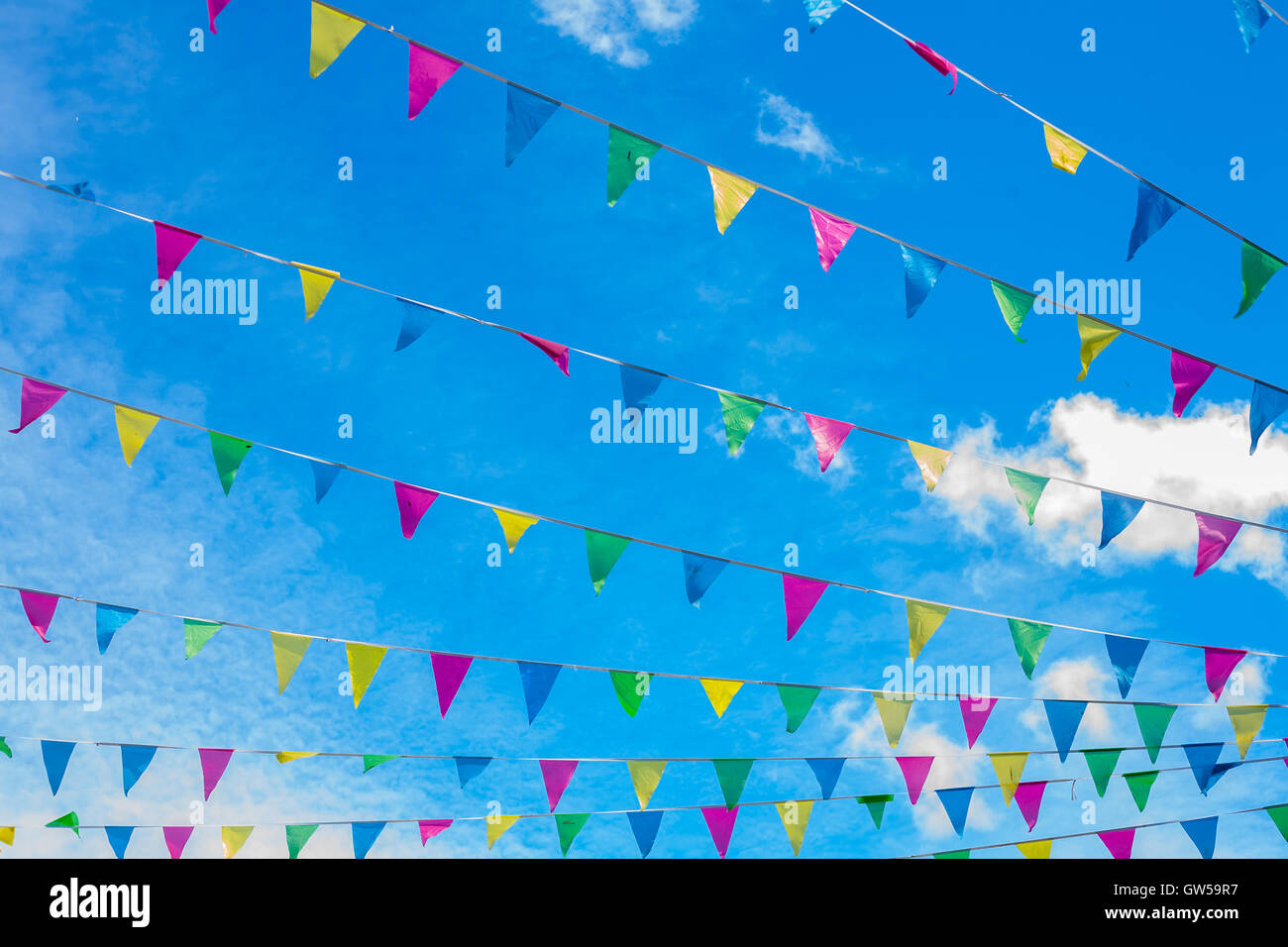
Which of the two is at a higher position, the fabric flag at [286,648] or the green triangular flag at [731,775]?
the fabric flag at [286,648]

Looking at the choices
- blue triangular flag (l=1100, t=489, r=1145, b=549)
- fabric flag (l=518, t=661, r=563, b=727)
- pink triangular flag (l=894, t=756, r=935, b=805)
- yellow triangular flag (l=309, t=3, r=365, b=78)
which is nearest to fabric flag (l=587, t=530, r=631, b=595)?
fabric flag (l=518, t=661, r=563, b=727)

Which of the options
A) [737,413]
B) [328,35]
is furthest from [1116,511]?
[328,35]

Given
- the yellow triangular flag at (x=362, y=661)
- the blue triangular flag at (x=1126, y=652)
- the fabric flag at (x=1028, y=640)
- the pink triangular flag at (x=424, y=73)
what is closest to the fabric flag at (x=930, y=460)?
the fabric flag at (x=1028, y=640)

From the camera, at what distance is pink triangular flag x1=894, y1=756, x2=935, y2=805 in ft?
29.3

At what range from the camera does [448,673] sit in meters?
8.33

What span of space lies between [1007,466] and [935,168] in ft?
14.0

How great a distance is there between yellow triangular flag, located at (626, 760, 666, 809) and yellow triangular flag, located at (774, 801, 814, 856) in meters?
1.13

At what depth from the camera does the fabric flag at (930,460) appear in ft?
24.2

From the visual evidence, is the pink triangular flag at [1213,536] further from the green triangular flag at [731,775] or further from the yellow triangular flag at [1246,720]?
the green triangular flag at [731,775]

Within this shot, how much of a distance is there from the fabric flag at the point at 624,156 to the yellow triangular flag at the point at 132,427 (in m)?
3.55

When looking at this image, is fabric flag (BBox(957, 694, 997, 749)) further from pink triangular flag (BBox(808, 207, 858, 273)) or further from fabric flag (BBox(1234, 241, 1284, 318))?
pink triangular flag (BBox(808, 207, 858, 273))
